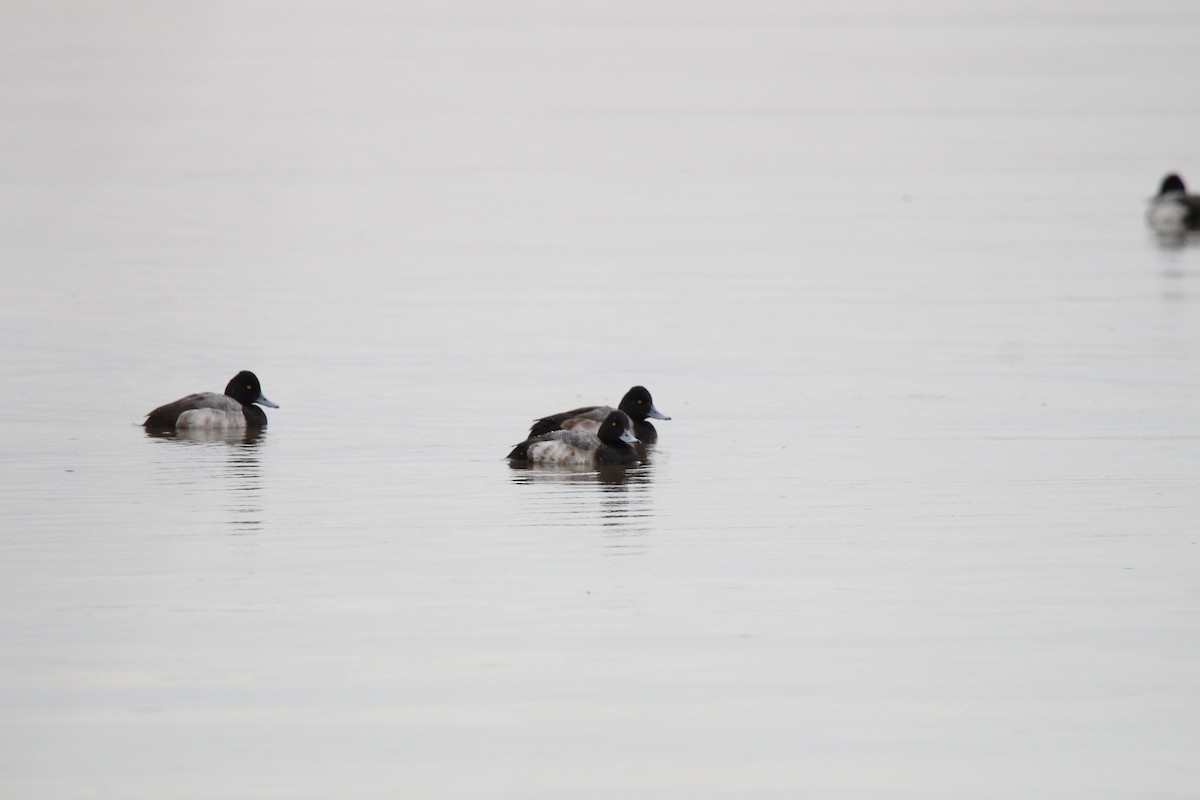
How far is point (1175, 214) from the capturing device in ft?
107

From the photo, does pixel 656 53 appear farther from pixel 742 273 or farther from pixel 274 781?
A: pixel 274 781

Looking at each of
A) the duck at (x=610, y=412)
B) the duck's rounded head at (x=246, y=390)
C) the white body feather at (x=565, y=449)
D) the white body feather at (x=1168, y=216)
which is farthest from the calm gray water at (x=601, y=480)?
the white body feather at (x=1168, y=216)

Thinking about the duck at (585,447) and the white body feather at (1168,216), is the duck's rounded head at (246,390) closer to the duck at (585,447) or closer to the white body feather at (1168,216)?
the duck at (585,447)

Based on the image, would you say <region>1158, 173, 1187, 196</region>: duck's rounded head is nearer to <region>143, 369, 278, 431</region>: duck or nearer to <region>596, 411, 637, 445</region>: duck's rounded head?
<region>596, 411, 637, 445</region>: duck's rounded head

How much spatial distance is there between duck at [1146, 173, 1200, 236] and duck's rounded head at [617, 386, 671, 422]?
18.1 meters

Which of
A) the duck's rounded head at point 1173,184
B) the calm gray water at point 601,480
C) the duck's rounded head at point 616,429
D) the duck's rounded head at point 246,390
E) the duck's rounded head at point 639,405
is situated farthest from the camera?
the duck's rounded head at point 1173,184

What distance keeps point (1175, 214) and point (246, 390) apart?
19792 millimetres

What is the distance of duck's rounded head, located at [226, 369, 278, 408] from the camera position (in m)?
17.0

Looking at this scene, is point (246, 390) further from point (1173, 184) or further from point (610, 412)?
point (1173, 184)

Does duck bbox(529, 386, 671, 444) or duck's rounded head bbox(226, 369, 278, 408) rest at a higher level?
duck's rounded head bbox(226, 369, 278, 408)

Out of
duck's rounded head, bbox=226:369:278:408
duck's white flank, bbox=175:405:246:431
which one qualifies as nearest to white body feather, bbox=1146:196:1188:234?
duck's rounded head, bbox=226:369:278:408

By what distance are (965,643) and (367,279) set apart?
661 inches

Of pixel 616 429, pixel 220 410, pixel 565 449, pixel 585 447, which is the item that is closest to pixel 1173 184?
pixel 616 429

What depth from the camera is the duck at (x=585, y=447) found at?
15375 millimetres
